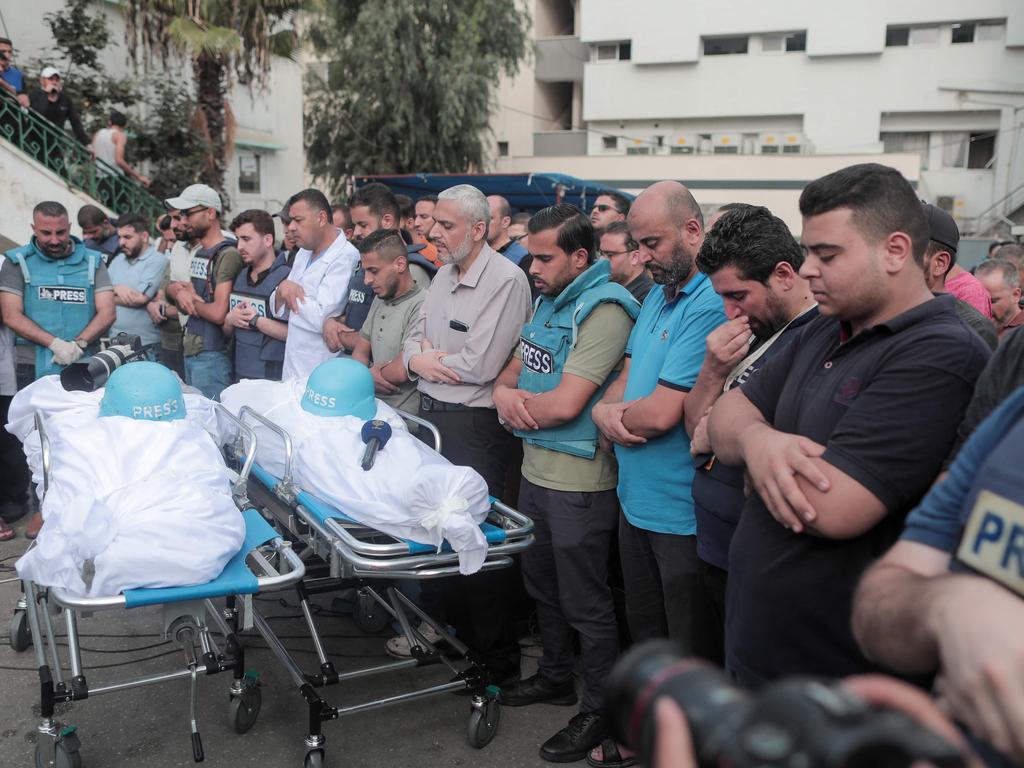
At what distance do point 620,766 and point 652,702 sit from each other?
107 inches

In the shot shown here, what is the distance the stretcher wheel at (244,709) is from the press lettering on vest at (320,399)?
120 centimetres

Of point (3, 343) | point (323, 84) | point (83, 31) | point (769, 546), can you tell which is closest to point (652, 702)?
point (769, 546)

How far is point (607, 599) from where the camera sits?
361 cm

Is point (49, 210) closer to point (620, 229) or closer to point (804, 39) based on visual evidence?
point (620, 229)

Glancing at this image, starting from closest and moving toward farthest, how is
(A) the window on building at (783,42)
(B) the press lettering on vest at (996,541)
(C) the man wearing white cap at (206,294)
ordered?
(B) the press lettering on vest at (996,541), (C) the man wearing white cap at (206,294), (A) the window on building at (783,42)

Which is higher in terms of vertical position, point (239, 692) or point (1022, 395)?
point (1022, 395)

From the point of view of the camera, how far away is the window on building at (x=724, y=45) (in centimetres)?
2825

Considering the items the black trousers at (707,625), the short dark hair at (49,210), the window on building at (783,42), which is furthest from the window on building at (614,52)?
the black trousers at (707,625)

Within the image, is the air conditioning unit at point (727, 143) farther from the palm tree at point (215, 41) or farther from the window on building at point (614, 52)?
the palm tree at point (215, 41)

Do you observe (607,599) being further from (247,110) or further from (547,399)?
(247,110)

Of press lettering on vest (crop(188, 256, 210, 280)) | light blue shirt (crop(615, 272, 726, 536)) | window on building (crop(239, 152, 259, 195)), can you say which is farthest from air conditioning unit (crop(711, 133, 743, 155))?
light blue shirt (crop(615, 272, 726, 536))

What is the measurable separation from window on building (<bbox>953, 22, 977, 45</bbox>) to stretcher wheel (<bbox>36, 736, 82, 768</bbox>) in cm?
2987

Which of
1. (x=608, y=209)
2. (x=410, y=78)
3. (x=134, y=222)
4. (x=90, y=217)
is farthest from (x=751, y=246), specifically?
(x=410, y=78)

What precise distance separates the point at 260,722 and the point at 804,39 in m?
28.9
